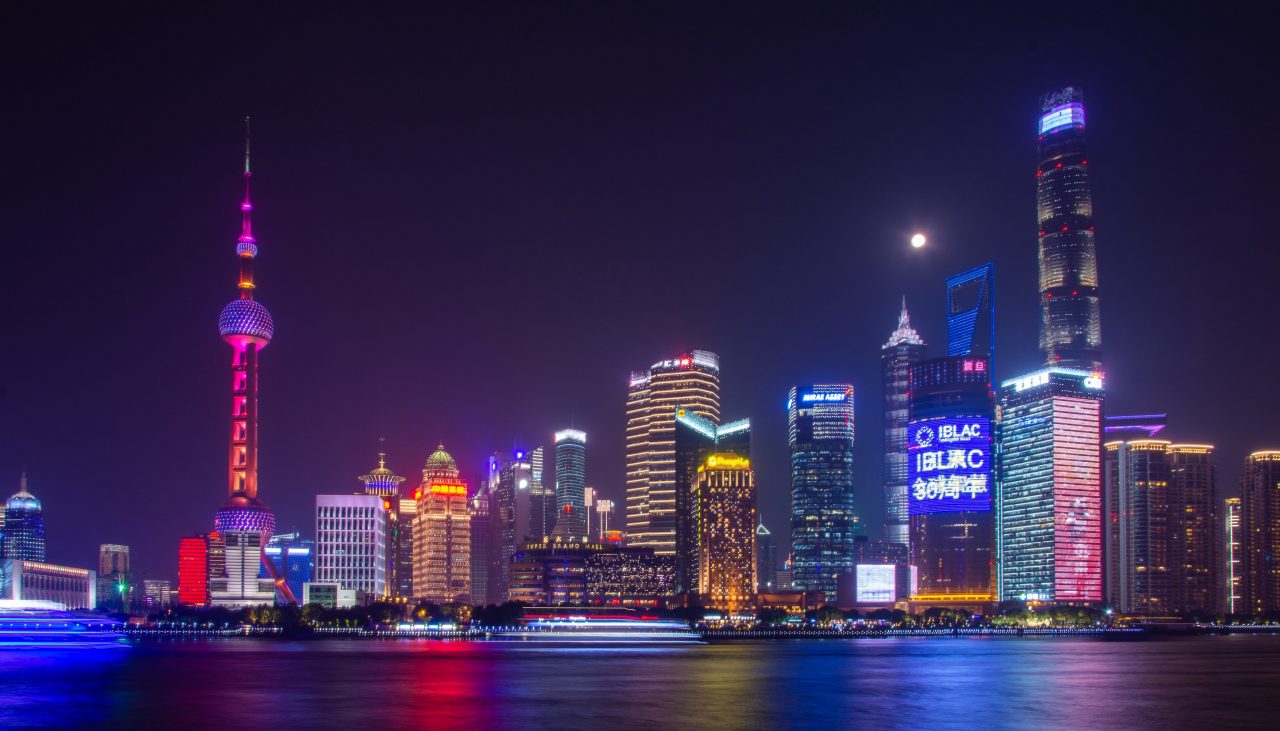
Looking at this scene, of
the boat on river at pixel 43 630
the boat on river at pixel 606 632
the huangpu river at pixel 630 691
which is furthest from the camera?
the boat on river at pixel 606 632

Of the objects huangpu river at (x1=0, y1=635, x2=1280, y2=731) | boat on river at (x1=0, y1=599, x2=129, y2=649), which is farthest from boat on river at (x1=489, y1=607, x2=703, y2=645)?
boat on river at (x1=0, y1=599, x2=129, y2=649)

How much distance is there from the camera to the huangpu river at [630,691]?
70.4 metres

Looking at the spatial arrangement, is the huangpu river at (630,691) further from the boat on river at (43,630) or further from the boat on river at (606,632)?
the boat on river at (43,630)

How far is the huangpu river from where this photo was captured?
231 ft

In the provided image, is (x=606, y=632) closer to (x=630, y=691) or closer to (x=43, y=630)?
(x=43, y=630)

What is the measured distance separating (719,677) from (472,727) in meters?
42.6

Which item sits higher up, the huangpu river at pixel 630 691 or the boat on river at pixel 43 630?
the huangpu river at pixel 630 691

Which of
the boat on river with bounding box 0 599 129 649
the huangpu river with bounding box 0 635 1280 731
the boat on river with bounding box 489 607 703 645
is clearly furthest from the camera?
the boat on river with bounding box 489 607 703 645

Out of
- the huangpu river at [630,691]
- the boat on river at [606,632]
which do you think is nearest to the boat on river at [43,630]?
the huangpu river at [630,691]

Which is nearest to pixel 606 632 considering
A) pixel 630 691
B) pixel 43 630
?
pixel 43 630

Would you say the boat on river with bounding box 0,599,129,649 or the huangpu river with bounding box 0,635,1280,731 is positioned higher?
the huangpu river with bounding box 0,635,1280,731

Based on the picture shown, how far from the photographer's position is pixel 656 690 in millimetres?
89812

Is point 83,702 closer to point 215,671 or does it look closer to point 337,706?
Result: point 337,706

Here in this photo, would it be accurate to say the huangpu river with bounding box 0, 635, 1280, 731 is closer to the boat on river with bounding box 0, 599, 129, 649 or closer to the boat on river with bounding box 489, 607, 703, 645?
the boat on river with bounding box 489, 607, 703, 645
